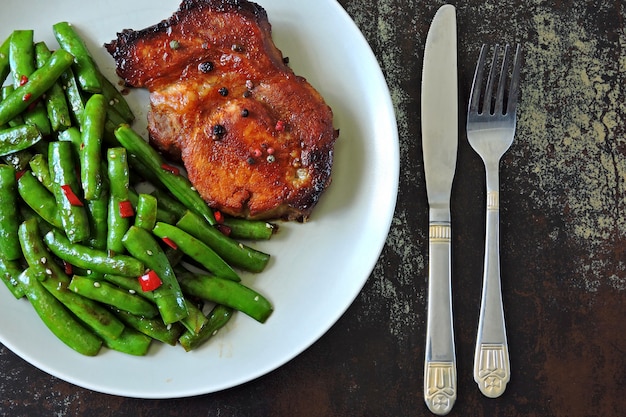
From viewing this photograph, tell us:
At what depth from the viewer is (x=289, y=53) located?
3.13 m

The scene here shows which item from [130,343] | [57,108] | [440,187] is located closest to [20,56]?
→ [57,108]

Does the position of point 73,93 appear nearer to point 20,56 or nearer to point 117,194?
point 20,56

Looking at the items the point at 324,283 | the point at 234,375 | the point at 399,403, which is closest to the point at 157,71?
the point at 324,283

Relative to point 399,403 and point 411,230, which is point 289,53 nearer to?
point 411,230

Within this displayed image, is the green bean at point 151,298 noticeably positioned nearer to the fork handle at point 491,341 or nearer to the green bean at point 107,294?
the green bean at point 107,294

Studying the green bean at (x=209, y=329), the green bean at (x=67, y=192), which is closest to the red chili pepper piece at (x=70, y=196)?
the green bean at (x=67, y=192)

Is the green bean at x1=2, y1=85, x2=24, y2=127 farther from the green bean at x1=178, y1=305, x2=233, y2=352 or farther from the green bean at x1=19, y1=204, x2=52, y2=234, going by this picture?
the green bean at x1=178, y1=305, x2=233, y2=352

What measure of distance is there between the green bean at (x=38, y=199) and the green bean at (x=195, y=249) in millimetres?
496

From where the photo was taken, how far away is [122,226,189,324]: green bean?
2.70 m

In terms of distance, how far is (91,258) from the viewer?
2.74 meters

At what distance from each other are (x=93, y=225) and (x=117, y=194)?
0.20 metres

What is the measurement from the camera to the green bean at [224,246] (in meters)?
2.83

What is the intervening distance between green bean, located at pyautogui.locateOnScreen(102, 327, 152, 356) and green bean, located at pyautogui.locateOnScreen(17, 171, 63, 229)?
0.62m

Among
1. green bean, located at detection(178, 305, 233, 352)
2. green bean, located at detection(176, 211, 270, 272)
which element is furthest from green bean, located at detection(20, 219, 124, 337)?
green bean, located at detection(176, 211, 270, 272)
